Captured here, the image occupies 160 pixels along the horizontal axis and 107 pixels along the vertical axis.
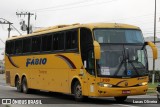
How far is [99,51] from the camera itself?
58.1 ft

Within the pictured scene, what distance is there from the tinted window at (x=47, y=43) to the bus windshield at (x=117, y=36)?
4.50m

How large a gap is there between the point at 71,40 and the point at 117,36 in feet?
7.74

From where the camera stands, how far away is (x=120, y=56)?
1850 cm

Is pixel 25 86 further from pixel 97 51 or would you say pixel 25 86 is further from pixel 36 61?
pixel 97 51

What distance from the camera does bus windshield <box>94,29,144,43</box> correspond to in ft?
61.5

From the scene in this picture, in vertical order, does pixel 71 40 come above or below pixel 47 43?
above

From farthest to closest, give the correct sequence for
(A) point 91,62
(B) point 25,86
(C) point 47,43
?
(B) point 25,86, (C) point 47,43, (A) point 91,62

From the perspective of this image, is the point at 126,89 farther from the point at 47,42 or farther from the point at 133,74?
the point at 47,42

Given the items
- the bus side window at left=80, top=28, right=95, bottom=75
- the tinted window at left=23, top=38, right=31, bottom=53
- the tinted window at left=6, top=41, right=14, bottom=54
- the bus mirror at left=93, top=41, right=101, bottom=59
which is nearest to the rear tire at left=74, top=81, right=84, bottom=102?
the bus side window at left=80, top=28, right=95, bottom=75

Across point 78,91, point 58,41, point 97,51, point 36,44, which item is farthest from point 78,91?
point 36,44

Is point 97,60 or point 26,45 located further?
point 26,45

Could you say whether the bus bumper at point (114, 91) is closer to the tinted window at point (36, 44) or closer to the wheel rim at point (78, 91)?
the wheel rim at point (78, 91)

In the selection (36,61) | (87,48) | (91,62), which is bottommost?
(36,61)

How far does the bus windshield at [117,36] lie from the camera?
1873 cm
